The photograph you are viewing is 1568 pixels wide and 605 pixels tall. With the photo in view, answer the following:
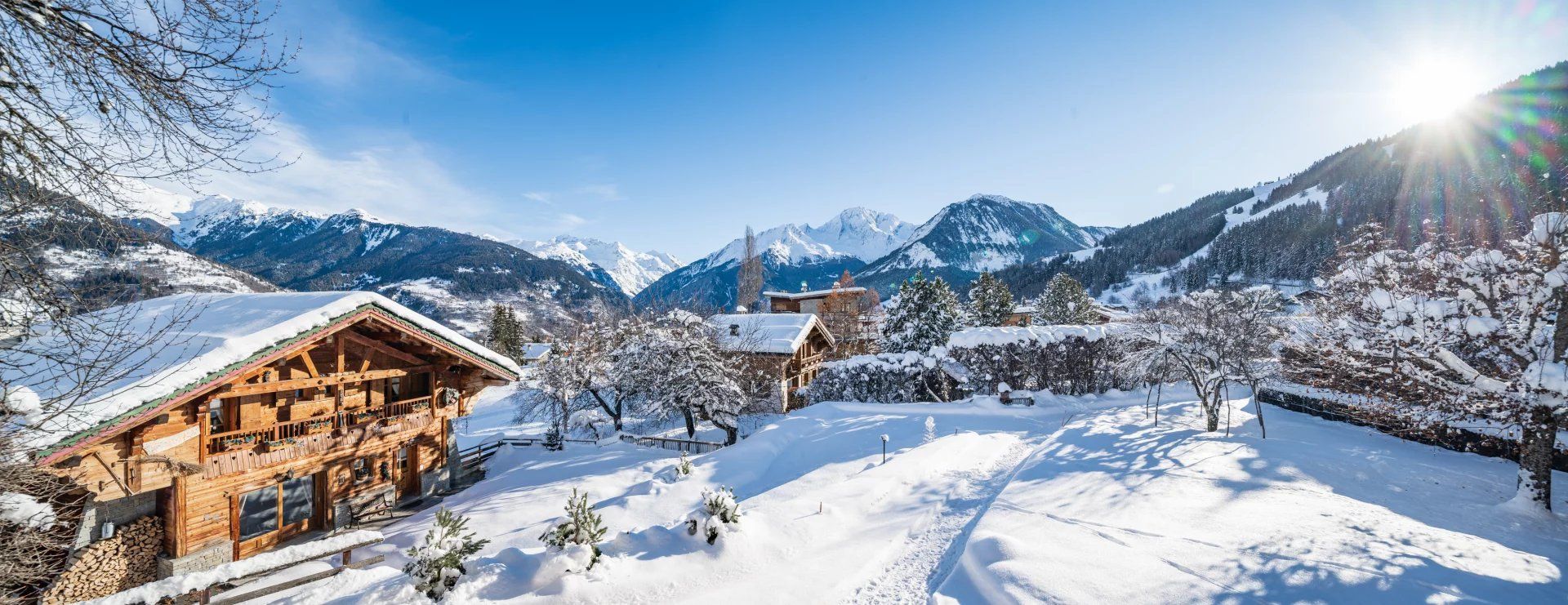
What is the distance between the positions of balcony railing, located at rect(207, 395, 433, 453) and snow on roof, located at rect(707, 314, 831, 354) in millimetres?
14329

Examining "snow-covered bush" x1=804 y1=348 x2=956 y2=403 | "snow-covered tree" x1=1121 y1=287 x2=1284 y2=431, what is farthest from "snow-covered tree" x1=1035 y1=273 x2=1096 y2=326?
"snow-covered bush" x1=804 y1=348 x2=956 y2=403

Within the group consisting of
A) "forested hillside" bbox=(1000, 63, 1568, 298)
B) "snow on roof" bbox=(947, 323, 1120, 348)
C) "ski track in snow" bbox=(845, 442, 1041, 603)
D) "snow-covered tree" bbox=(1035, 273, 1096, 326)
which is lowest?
"ski track in snow" bbox=(845, 442, 1041, 603)

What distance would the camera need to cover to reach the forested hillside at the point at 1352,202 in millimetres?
99125

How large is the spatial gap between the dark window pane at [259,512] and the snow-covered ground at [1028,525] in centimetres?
267

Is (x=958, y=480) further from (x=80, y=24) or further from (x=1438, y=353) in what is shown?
(x=80, y=24)

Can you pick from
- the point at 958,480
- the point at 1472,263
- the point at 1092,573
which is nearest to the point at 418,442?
the point at 958,480

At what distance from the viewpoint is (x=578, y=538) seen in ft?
27.0

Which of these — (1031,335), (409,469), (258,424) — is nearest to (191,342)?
(258,424)

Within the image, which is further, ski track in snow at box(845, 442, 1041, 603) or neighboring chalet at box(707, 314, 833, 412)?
neighboring chalet at box(707, 314, 833, 412)

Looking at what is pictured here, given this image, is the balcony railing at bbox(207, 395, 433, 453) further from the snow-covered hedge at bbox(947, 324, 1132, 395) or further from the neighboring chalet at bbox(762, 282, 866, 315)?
the neighboring chalet at bbox(762, 282, 866, 315)

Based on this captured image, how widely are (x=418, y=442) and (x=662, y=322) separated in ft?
32.3

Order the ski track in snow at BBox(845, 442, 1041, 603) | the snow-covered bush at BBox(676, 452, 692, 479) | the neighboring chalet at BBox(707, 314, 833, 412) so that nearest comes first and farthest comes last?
the ski track in snow at BBox(845, 442, 1041, 603)
the snow-covered bush at BBox(676, 452, 692, 479)
the neighboring chalet at BBox(707, 314, 833, 412)

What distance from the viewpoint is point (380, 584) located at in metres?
8.25

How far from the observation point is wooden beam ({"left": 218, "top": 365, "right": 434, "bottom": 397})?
450 inches
